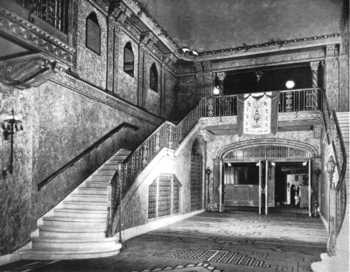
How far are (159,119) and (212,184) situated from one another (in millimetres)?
3758

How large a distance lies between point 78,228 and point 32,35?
13.0ft

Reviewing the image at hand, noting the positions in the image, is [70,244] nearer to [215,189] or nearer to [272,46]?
[215,189]

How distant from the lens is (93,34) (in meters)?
10.9

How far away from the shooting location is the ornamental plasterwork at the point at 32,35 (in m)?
4.68

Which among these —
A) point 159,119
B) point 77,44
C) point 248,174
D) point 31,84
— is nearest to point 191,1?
point 77,44

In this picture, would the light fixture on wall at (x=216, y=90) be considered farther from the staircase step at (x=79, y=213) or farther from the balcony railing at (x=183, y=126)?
the staircase step at (x=79, y=213)

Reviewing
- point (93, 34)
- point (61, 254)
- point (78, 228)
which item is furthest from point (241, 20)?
point (61, 254)

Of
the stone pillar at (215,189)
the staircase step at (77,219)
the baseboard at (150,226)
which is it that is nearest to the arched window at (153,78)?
the stone pillar at (215,189)

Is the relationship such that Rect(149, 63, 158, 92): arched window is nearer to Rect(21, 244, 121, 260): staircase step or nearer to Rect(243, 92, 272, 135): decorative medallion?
Rect(243, 92, 272, 135): decorative medallion

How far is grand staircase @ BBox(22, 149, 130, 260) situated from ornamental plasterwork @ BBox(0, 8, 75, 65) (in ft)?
10.8

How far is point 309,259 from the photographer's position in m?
6.45

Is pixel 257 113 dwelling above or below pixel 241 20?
below

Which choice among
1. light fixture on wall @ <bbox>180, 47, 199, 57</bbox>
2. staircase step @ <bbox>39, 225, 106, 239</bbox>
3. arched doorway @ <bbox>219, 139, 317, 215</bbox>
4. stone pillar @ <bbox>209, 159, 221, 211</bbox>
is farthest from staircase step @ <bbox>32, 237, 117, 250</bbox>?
light fixture on wall @ <bbox>180, 47, 199, 57</bbox>

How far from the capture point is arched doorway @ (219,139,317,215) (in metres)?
14.3
